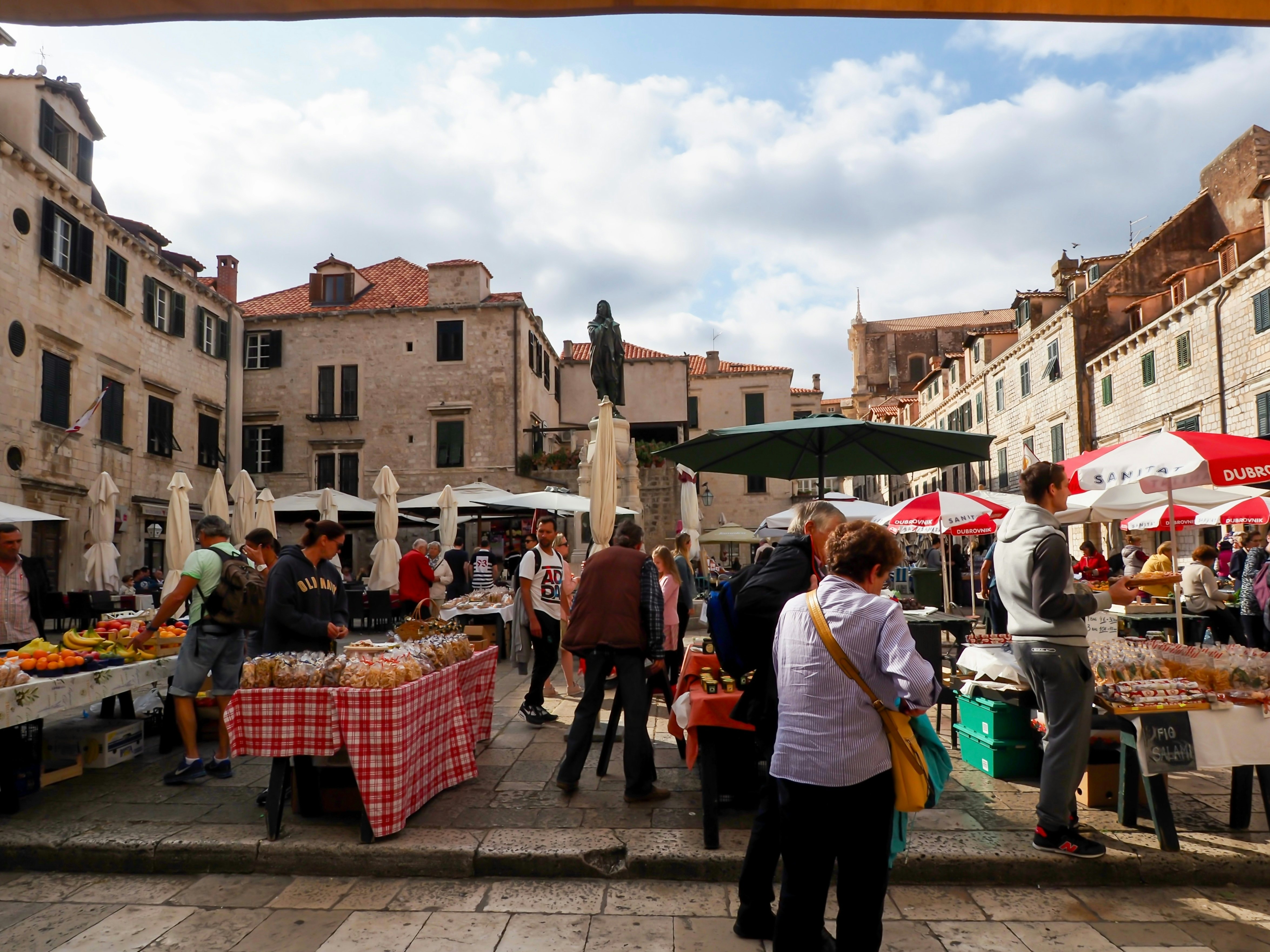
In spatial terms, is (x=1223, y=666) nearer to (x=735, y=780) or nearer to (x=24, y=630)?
(x=735, y=780)

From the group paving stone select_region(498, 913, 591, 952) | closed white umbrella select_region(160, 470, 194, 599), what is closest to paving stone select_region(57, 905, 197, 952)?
paving stone select_region(498, 913, 591, 952)

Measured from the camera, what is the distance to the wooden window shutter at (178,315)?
924 inches

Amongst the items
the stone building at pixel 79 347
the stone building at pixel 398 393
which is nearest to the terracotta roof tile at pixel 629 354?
the stone building at pixel 398 393

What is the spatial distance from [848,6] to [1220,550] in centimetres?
1736

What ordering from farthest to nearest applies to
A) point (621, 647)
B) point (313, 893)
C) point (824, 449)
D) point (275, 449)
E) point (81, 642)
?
point (275, 449)
point (824, 449)
point (81, 642)
point (621, 647)
point (313, 893)

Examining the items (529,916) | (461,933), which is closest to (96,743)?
(461,933)

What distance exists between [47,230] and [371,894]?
19.5 meters

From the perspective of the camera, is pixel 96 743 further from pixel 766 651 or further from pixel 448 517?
pixel 448 517

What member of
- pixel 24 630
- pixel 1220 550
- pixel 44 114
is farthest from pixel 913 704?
pixel 44 114

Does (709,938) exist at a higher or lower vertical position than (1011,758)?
lower

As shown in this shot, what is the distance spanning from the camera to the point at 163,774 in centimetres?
588

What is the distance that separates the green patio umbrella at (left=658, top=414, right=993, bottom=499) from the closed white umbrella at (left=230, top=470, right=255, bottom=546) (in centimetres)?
1219

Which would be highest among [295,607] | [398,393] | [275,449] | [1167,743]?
[398,393]

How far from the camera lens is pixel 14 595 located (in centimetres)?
664
